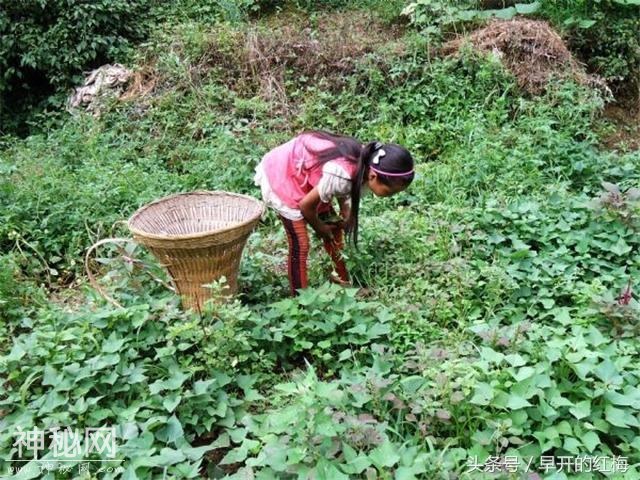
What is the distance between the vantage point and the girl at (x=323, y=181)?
9.70 feet

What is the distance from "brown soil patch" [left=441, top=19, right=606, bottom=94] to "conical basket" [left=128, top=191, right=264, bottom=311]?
132 inches

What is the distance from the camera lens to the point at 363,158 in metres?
2.99

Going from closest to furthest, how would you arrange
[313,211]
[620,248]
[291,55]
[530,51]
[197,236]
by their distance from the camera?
[197,236], [313,211], [620,248], [530,51], [291,55]

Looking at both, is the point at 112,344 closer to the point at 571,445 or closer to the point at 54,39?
the point at 571,445

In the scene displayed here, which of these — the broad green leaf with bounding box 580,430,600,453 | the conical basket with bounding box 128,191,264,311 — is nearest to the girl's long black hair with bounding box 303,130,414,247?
the conical basket with bounding box 128,191,264,311

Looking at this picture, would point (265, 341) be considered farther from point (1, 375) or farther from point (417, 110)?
point (417, 110)

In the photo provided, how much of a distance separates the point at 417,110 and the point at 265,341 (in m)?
3.16

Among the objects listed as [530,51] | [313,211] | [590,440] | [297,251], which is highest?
[530,51]

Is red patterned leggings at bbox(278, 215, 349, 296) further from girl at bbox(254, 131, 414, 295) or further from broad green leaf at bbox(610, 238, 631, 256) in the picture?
broad green leaf at bbox(610, 238, 631, 256)

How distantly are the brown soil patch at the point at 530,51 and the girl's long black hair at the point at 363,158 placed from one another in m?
3.06

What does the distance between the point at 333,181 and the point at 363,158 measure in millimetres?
185

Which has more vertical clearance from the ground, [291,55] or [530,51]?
[291,55]

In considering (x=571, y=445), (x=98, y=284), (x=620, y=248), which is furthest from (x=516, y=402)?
(x=98, y=284)

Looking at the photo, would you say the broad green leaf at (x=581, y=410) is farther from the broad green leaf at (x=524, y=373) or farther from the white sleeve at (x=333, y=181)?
the white sleeve at (x=333, y=181)
